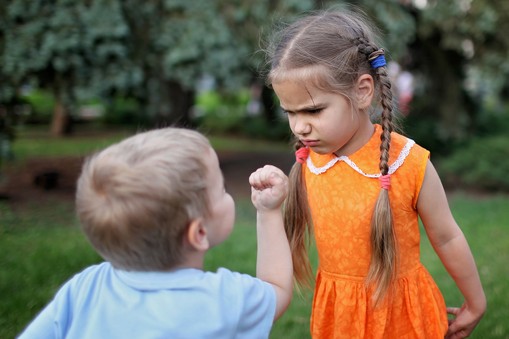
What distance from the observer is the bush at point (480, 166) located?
8.84 meters

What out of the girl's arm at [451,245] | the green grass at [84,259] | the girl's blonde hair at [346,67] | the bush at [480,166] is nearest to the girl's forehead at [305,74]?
the girl's blonde hair at [346,67]

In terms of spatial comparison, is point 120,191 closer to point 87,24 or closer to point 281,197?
point 281,197

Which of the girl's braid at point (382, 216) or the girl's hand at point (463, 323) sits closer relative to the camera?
the girl's braid at point (382, 216)

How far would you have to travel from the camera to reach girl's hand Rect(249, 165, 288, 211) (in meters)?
1.79

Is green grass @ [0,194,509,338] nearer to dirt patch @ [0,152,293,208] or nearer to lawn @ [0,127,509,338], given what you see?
lawn @ [0,127,509,338]

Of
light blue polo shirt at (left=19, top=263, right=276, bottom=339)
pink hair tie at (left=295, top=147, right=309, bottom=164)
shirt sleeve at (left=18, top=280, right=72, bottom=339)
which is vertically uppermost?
pink hair tie at (left=295, top=147, right=309, bottom=164)

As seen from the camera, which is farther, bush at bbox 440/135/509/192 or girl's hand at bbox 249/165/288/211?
bush at bbox 440/135/509/192

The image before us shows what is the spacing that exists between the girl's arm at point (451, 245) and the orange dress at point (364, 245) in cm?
4

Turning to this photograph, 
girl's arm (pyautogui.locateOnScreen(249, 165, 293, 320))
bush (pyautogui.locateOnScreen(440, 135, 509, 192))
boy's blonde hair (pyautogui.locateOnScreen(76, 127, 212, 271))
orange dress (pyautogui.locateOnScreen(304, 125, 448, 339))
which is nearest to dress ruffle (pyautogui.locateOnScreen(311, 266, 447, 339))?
orange dress (pyautogui.locateOnScreen(304, 125, 448, 339))

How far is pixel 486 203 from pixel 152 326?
6.98 metres

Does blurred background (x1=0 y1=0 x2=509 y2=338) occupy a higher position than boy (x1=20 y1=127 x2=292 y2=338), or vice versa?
boy (x1=20 y1=127 x2=292 y2=338)

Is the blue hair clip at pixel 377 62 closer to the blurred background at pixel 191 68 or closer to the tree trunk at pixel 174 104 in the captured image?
the blurred background at pixel 191 68

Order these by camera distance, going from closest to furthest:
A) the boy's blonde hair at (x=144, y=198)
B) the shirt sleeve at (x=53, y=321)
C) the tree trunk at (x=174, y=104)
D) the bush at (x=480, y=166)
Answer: the boy's blonde hair at (x=144, y=198) → the shirt sleeve at (x=53, y=321) → the bush at (x=480, y=166) → the tree trunk at (x=174, y=104)

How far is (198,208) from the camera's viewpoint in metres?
1.54
